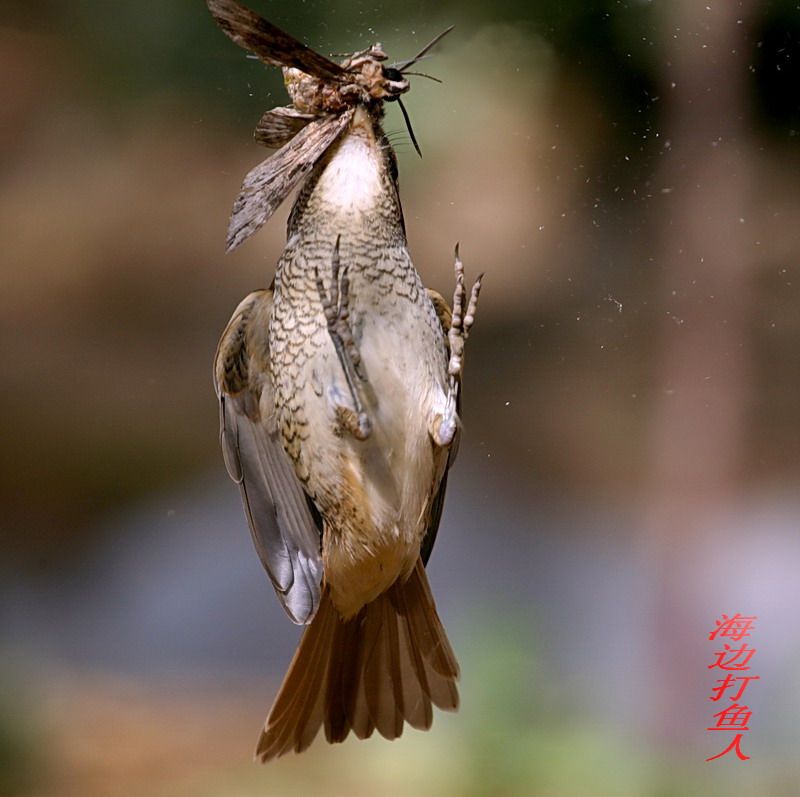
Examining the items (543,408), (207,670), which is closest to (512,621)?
(543,408)

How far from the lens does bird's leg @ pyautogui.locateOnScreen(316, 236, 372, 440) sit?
1174 mm

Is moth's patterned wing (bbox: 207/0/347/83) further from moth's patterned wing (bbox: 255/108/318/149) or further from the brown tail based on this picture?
the brown tail

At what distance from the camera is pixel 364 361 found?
1219mm

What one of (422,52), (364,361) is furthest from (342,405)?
(422,52)

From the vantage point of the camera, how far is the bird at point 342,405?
1.13 metres

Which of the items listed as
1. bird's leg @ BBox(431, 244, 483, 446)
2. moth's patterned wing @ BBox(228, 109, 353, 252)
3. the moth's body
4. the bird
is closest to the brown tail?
the bird

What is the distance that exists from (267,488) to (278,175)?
18.7 inches

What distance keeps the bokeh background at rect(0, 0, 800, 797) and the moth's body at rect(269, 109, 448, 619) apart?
14cm

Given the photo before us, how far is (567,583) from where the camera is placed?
2053 millimetres

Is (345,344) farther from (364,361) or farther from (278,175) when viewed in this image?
(278,175)

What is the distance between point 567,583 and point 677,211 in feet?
2.56

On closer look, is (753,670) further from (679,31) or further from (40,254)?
(40,254)

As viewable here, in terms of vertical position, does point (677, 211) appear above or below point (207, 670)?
above

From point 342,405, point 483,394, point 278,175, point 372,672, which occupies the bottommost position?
point 372,672
